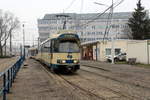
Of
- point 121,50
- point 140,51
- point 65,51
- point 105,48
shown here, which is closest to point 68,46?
point 65,51

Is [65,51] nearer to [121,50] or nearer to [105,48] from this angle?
[105,48]

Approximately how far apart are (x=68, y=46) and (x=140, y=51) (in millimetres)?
16479

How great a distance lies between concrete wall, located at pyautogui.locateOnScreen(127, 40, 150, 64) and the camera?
97.4ft

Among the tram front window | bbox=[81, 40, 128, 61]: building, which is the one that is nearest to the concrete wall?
bbox=[81, 40, 128, 61]: building

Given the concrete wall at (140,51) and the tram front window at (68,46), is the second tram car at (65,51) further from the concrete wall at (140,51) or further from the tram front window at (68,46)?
the concrete wall at (140,51)

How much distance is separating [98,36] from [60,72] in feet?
250

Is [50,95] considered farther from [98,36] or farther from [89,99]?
[98,36]

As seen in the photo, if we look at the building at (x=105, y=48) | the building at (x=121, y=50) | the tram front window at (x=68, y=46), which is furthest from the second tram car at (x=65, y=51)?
the building at (x=105, y=48)

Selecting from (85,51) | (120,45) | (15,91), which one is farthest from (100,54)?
(15,91)

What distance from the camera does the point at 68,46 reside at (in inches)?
685

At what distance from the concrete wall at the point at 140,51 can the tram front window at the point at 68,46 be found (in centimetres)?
1459

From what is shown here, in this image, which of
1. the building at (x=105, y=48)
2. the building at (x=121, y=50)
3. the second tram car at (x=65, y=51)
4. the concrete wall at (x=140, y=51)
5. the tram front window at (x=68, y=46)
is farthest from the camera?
the building at (x=105, y=48)

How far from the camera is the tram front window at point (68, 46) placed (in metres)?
17.2

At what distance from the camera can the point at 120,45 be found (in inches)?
1724
